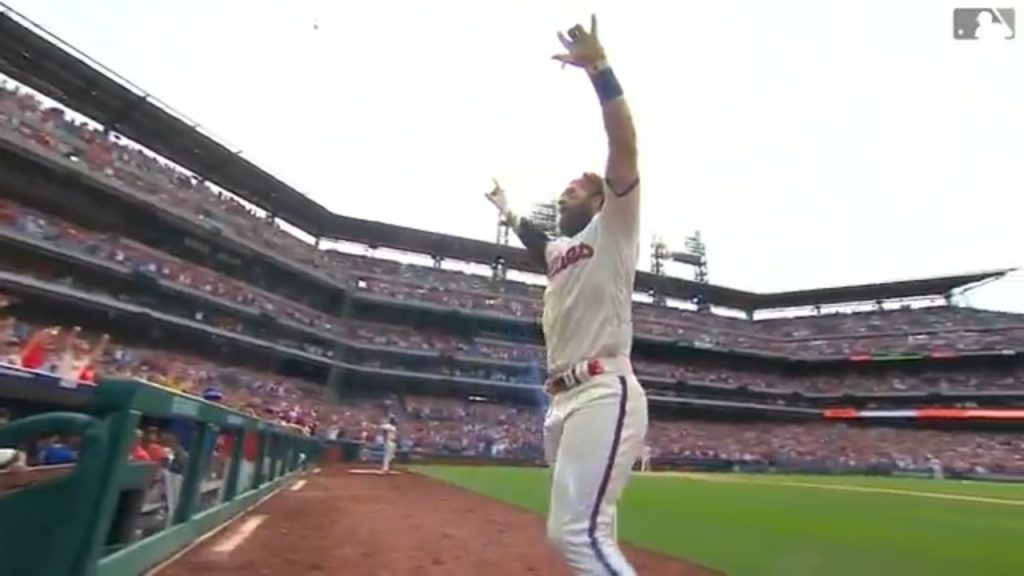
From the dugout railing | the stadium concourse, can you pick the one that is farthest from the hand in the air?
the stadium concourse

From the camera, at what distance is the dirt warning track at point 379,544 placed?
5055 millimetres

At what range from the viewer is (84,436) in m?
2.50

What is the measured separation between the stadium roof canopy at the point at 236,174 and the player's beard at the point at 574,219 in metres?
7.94

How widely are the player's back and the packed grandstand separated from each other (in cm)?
1696

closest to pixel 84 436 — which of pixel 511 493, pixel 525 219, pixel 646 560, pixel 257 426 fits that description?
pixel 525 219

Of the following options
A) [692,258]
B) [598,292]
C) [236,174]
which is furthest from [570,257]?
[692,258]

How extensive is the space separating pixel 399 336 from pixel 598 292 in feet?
139

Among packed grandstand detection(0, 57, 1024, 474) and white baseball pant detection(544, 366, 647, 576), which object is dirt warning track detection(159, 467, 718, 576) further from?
packed grandstand detection(0, 57, 1024, 474)

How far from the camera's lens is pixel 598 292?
2828mm

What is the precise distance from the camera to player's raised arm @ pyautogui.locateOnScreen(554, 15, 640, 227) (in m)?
2.54

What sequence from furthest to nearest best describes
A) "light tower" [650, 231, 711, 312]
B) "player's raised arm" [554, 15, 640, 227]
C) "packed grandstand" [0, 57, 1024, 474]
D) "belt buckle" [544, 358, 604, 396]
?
"light tower" [650, 231, 711, 312], "packed grandstand" [0, 57, 1024, 474], "belt buckle" [544, 358, 604, 396], "player's raised arm" [554, 15, 640, 227]

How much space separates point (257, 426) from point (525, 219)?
21.1 ft

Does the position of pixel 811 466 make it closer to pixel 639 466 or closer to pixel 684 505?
pixel 639 466

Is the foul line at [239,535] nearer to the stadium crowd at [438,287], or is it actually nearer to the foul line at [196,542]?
the foul line at [196,542]
